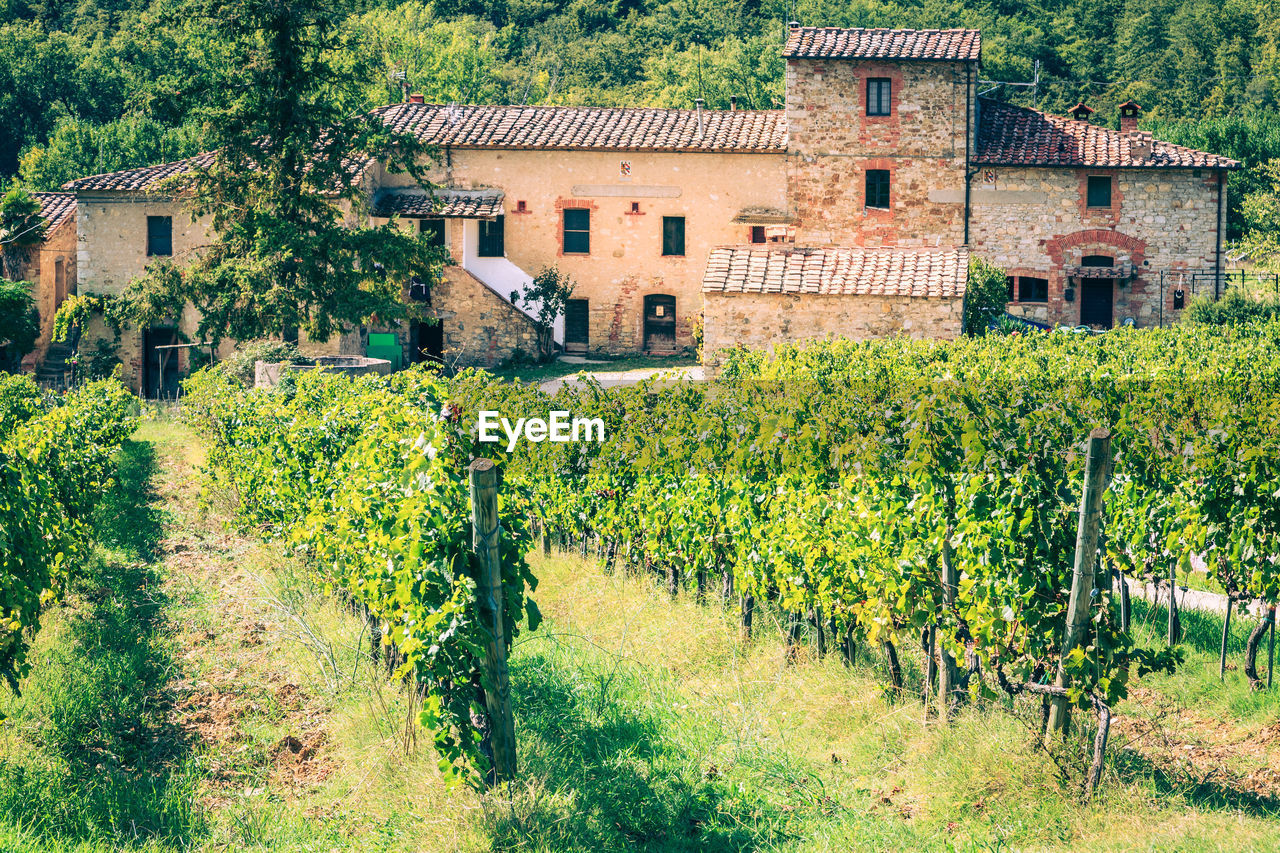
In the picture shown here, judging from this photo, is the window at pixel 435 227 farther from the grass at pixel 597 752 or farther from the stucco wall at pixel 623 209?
the grass at pixel 597 752

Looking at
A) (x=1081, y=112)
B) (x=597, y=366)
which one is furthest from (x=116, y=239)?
(x=1081, y=112)

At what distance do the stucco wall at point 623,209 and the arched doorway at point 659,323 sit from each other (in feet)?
0.51

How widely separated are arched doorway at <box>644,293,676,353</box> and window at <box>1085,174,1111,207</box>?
31.6ft

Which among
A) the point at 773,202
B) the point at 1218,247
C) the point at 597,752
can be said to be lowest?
the point at 597,752

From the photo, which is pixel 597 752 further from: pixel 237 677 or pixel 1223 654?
pixel 1223 654

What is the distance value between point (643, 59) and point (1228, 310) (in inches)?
1325

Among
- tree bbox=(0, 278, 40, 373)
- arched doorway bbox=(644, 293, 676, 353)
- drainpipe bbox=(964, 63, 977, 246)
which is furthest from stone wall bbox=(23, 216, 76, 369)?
drainpipe bbox=(964, 63, 977, 246)

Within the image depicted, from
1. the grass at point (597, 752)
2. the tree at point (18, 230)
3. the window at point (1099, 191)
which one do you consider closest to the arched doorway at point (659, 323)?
the window at point (1099, 191)

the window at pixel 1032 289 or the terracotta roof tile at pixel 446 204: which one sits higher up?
the terracotta roof tile at pixel 446 204

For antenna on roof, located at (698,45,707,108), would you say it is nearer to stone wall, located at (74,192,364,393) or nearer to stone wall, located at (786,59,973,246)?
stone wall, located at (786,59,973,246)

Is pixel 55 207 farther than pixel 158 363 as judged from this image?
Yes

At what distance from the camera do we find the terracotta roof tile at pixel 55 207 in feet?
98.9

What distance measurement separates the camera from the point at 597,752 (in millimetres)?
6410

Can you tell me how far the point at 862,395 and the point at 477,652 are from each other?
4616 millimetres
